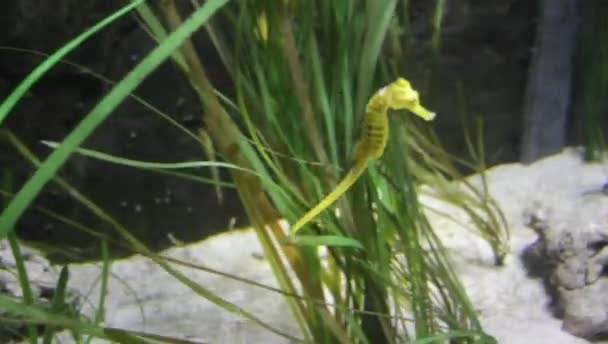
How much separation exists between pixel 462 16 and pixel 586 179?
95 cm

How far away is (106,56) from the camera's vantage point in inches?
105

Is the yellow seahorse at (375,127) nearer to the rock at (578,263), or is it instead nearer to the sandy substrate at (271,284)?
the sandy substrate at (271,284)

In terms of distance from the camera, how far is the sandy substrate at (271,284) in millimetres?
2188

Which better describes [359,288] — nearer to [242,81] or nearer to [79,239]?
[242,81]

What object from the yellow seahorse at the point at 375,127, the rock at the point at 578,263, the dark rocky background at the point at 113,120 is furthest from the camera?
the dark rocky background at the point at 113,120

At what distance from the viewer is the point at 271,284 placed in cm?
257

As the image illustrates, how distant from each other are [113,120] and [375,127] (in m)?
1.55

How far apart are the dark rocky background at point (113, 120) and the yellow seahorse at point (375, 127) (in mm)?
1124

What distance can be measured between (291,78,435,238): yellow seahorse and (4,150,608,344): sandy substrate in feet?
2.12

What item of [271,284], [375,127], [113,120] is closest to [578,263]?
[271,284]

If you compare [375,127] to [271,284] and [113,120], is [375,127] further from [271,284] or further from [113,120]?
[113,120]

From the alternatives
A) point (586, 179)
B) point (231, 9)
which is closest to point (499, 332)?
point (231, 9)

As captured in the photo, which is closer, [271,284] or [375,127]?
[375,127]

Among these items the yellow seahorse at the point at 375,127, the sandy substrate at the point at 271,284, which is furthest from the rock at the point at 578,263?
the yellow seahorse at the point at 375,127
